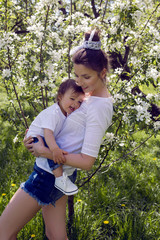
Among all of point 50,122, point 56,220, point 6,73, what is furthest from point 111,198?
point 6,73

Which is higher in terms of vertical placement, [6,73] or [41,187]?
[6,73]

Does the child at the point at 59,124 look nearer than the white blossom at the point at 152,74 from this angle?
Yes

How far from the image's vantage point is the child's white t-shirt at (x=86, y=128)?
1.64 meters

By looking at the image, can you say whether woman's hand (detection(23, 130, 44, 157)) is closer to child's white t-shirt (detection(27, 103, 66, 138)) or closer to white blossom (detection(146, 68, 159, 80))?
child's white t-shirt (detection(27, 103, 66, 138))

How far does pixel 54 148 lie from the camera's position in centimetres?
166

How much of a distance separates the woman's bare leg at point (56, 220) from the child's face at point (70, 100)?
2.09 feet

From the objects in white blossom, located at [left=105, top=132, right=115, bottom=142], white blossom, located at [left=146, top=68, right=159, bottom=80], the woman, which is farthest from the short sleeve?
white blossom, located at [left=146, top=68, right=159, bottom=80]

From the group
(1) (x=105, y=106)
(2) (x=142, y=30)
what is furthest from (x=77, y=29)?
(1) (x=105, y=106)

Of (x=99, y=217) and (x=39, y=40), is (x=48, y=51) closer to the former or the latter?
(x=39, y=40)

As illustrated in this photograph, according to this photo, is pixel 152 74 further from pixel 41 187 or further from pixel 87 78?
pixel 41 187

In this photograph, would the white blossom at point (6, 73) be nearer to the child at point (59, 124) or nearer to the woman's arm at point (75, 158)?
the child at point (59, 124)

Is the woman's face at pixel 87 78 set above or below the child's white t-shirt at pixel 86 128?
above

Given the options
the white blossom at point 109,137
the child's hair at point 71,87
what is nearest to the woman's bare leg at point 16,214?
the child's hair at point 71,87

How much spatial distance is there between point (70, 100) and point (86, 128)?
0.84 feet
